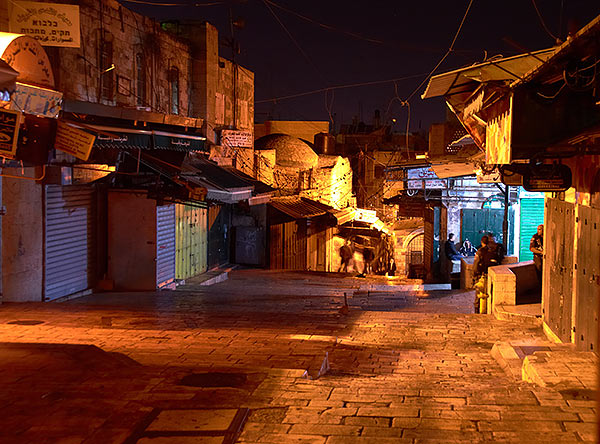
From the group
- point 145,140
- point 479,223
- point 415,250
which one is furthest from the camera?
point 415,250

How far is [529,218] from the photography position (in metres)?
23.7

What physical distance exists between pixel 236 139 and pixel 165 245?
962 cm

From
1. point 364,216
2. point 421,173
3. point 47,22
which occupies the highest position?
point 47,22

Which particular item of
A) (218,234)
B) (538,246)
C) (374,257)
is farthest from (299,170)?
(538,246)

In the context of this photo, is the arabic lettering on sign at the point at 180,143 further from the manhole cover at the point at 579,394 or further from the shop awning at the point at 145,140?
the manhole cover at the point at 579,394

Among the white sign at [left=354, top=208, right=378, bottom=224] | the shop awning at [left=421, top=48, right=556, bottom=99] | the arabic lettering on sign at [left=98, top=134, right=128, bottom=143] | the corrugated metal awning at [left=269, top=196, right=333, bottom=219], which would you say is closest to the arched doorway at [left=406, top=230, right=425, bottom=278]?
the white sign at [left=354, top=208, right=378, bottom=224]

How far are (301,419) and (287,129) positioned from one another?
45.1 meters

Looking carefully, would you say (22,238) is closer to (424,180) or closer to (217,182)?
(217,182)

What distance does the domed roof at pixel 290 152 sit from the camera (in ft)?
113

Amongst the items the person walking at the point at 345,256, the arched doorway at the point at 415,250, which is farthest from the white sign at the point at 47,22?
the arched doorway at the point at 415,250

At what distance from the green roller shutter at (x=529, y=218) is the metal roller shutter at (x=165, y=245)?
13640 mm

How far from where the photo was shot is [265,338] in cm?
971

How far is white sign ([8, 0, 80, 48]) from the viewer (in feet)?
40.7

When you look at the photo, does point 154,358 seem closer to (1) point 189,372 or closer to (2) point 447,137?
(1) point 189,372
